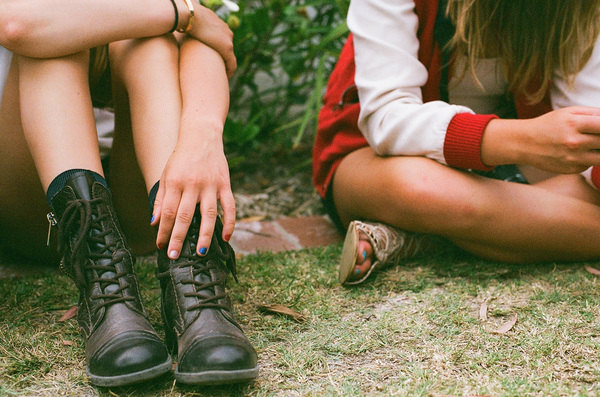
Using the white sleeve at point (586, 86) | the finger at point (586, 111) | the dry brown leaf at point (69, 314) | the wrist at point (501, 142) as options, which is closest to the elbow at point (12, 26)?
the dry brown leaf at point (69, 314)

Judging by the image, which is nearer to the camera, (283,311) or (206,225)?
(206,225)

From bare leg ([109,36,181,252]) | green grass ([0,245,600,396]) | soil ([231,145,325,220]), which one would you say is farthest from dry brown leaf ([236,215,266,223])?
bare leg ([109,36,181,252])

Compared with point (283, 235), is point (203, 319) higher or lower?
higher

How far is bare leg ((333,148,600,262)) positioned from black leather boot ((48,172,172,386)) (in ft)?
1.89

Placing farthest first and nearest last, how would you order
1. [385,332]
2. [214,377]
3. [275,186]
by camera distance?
1. [275,186]
2. [385,332]
3. [214,377]

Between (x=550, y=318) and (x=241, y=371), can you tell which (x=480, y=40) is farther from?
(x=241, y=371)

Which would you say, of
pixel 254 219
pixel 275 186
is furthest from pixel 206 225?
pixel 275 186

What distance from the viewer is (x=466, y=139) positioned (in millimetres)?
1061

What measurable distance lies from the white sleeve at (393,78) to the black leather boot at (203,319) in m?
0.46

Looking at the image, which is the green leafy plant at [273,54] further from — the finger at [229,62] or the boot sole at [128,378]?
the boot sole at [128,378]

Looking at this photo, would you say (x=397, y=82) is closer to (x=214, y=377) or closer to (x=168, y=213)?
(x=168, y=213)

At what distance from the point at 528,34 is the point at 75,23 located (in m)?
0.90

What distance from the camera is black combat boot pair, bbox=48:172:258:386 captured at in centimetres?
72

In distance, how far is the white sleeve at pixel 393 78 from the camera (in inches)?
43.9
